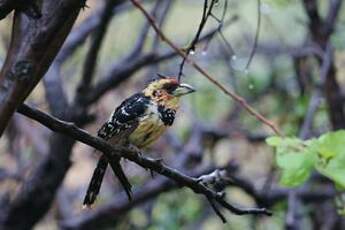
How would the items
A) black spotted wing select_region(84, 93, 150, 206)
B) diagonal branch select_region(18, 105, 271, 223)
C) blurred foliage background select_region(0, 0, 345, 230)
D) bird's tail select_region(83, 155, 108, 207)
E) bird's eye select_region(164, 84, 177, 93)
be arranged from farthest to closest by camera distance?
blurred foliage background select_region(0, 0, 345, 230), bird's eye select_region(164, 84, 177, 93), black spotted wing select_region(84, 93, 150, 206), bird's tail select_region(83, 155, 108, 207), diagonal branch select_region(18, 105, 271, 223)

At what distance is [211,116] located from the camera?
13.4ft

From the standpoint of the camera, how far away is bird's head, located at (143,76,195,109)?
158 cm

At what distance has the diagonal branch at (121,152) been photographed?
39.2 inches

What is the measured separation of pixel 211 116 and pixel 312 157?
2534 mm

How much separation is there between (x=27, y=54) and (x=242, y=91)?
295 cm

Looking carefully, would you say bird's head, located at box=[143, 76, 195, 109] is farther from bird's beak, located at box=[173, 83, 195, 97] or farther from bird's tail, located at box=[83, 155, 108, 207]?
bird's tail, located at box=[83, 155, 108, 207]

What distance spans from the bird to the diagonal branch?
36 cm

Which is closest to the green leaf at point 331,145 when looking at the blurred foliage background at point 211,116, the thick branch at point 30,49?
the thick branch at point 30,49

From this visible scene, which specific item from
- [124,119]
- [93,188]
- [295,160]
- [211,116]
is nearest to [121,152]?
[93,188]

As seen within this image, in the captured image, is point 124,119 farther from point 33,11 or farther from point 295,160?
point 33,11

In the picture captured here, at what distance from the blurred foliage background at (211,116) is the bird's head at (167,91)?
3.90ft

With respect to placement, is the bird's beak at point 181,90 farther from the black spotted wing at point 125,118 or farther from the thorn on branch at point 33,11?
the thorn on branch at point 33,11

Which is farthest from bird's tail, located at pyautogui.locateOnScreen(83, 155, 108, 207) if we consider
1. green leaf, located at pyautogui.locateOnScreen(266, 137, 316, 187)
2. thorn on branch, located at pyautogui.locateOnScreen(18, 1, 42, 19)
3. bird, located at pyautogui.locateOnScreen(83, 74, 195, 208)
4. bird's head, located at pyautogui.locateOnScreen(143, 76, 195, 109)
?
thorn on branch, located at pyautogui.locateOnScreen(18, 1, 42, 19)

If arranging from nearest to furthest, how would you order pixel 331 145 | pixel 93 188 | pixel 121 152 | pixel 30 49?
pixel 30 49, pixel 121 152, pixel 93 188, pixel 331 145
